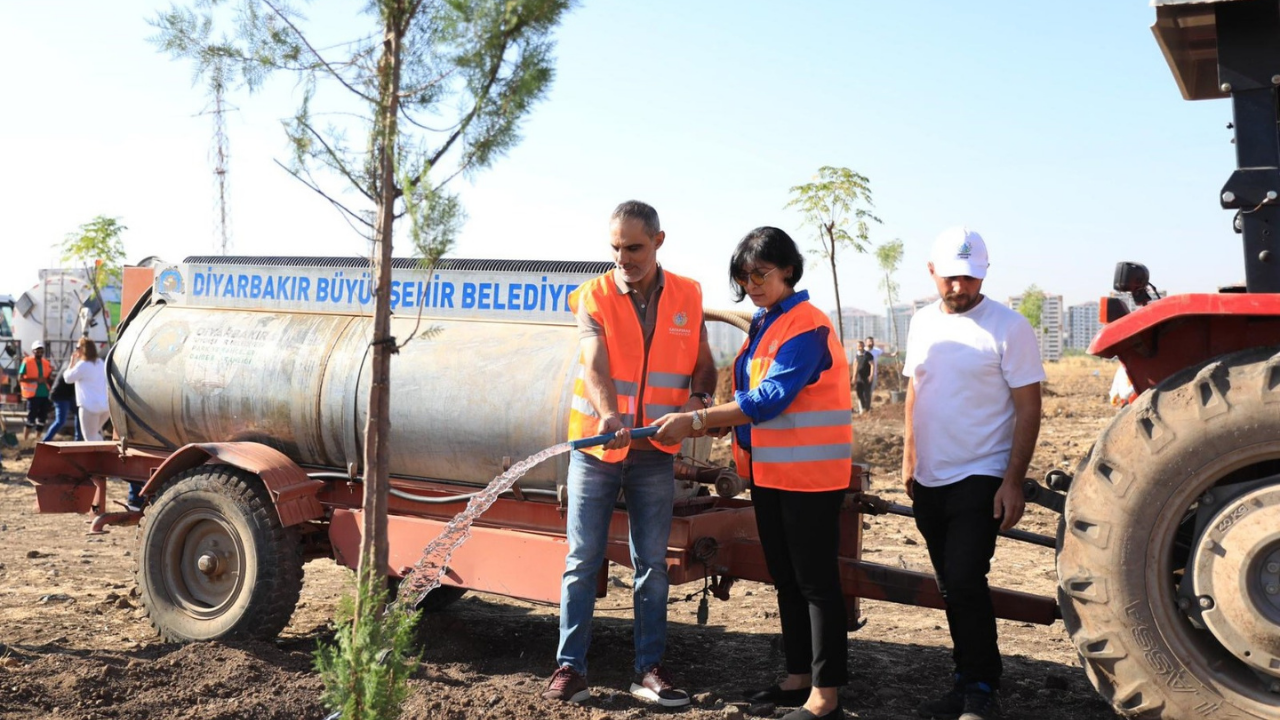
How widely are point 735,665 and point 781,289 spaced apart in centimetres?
195

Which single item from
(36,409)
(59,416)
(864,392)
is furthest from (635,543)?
(864,392)

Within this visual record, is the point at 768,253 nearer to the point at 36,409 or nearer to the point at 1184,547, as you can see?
the point at 1184,547

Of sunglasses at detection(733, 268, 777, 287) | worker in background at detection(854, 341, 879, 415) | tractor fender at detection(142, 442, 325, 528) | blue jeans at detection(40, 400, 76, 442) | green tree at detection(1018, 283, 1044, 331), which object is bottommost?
tractor fender at detection(142, 442, 325, 528)

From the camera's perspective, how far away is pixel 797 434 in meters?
4.16

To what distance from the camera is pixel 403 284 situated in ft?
18.7

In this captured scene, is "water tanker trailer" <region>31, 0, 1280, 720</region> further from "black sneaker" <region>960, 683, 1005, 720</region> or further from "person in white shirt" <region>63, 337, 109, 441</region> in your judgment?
"person in white shirt" <region>63, 337, 109, 441</region>

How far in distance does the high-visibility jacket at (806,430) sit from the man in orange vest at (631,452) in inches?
16.1

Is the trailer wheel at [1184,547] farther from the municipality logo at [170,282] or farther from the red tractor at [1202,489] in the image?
the municipality logo at [170,282]

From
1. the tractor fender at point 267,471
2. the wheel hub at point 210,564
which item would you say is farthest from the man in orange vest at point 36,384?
the wheel hub at point 210,564

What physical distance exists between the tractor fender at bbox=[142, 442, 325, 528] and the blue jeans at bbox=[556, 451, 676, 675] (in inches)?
62.4

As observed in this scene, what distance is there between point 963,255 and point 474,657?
3.00 m

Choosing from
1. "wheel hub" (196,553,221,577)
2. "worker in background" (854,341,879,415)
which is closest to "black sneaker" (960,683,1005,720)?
"wheel hub" (196,553,221,577)

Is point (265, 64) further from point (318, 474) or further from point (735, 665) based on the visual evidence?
point (735, 665)

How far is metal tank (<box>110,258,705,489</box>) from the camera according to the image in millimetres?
5180
